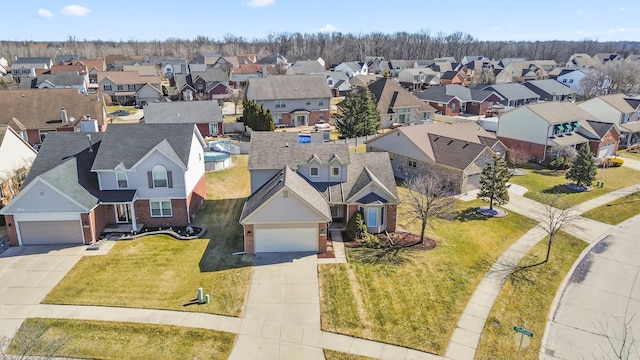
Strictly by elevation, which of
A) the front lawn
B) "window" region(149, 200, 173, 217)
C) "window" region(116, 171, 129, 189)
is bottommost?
the front lawn

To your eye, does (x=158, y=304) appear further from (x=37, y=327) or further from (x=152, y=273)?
(x=37, y=327)

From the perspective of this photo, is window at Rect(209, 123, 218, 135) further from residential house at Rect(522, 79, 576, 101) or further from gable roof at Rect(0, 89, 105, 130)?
residential house at Rect(522, 79, 576, 101)

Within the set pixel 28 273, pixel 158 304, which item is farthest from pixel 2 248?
pixel 158 304

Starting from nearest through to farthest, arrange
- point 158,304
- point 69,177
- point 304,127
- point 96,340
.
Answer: point 96,340 < point 158,304 < point 69,177 < point 304,127

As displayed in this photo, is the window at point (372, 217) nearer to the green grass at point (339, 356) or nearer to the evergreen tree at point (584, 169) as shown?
the green grass at point (339, 356)

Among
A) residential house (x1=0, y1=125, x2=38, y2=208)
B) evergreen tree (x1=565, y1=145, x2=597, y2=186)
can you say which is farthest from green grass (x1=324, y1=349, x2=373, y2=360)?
evergreen tree (x1=565, y1=145, x2=597, y2=186)

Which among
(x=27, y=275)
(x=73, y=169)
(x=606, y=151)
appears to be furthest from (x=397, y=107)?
(x=27, y=275)
